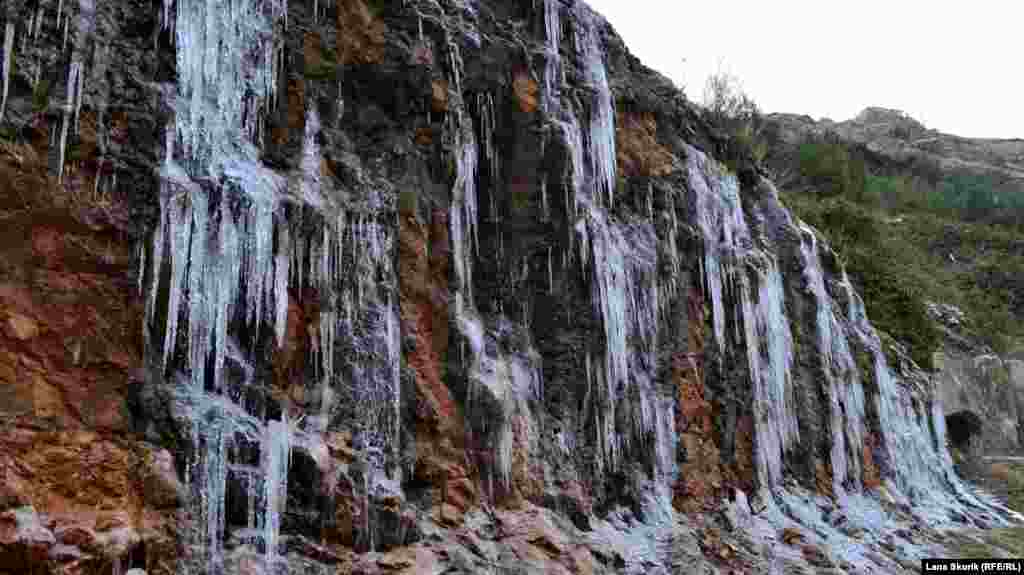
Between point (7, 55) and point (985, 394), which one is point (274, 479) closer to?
point (7, 55)

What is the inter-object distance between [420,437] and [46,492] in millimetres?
3213

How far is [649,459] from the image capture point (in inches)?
413

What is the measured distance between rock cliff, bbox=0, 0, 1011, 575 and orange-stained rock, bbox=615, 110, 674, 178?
5 centimetres

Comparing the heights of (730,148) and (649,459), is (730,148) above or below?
above

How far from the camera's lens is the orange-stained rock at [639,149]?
11867mm

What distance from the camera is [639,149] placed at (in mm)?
12227

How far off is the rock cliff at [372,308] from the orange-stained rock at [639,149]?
0.05 metres

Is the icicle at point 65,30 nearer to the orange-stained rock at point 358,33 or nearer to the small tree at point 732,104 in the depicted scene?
the orange-stained rock at point 358,33

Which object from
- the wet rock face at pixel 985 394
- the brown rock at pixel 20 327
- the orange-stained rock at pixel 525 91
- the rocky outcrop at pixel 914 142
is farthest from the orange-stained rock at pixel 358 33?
the rocky outcrop at pixel 914 142

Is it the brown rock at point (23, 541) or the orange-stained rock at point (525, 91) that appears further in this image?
the orange-stained rock at point (525, 91)

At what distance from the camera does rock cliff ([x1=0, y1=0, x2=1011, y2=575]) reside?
559cm

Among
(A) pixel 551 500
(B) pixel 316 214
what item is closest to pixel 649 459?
(A) pixel 551 500

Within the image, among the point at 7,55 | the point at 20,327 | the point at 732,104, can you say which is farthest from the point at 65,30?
the point at 732,104

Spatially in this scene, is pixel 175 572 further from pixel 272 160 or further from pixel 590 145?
pixel 590 145
